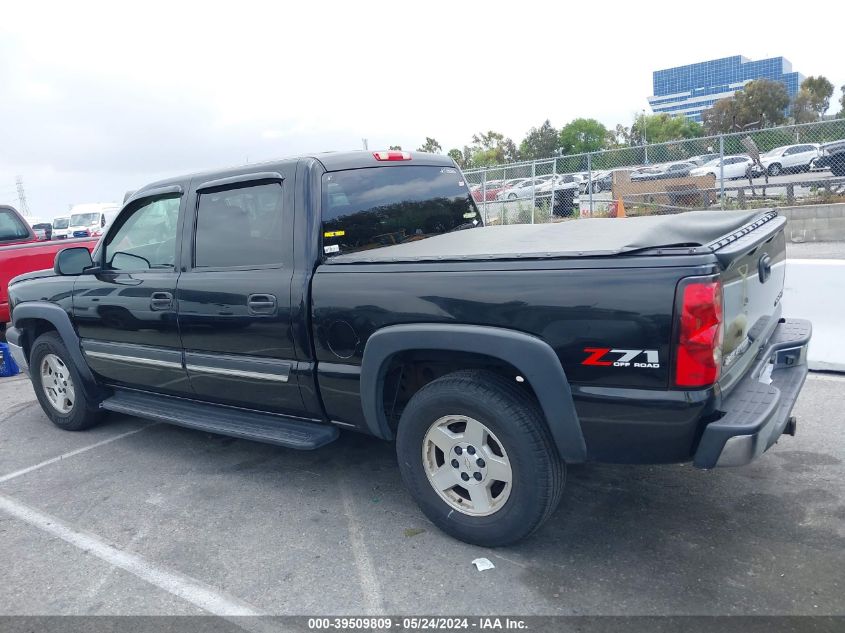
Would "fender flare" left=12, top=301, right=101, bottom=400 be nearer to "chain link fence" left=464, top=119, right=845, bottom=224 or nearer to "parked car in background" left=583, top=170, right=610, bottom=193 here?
"chain link fence" left=464, top=119, right=845, bottom=224

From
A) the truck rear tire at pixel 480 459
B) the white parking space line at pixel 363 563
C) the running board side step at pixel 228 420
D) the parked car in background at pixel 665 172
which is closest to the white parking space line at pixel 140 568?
the white parking space line at pixel 363 563

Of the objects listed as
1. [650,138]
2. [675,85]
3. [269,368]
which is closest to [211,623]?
[269,368]

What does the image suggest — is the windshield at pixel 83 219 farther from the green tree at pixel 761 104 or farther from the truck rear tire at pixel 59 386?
the green tree at pixel 761 104

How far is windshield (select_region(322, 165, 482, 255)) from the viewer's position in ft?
12.6

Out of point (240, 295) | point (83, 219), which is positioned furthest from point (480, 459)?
point (83, 219)

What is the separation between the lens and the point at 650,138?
265 feet

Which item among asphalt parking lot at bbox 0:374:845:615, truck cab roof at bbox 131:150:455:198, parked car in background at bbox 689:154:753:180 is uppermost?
truck cab roof at bbox 131:150:455:198

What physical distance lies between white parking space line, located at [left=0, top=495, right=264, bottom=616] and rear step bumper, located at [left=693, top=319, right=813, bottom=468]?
6.57 ft

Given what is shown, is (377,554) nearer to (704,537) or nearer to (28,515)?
(704,537)

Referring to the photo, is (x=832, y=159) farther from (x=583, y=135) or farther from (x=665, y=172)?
(x=583, y=135)

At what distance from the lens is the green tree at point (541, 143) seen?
69375 millimetres

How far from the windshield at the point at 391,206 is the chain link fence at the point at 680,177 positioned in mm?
9826

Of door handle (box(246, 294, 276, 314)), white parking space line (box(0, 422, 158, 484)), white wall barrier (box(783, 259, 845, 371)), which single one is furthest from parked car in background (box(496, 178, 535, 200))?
door handle (box(246, 294, 276, 314))

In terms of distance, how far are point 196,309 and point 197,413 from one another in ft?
2.39
